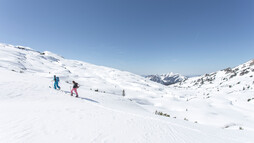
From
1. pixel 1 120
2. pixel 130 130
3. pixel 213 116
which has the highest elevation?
pixel 1 120

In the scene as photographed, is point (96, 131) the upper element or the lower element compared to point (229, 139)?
upper

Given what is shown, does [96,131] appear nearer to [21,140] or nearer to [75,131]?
[75,131]

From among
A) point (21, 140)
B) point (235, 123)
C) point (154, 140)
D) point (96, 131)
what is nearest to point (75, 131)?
point (96, 131)

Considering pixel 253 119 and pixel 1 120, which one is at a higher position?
pixel 1 120

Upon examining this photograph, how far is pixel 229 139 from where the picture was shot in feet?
15.3

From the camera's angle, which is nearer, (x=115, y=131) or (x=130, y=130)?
(x=115, y=131)

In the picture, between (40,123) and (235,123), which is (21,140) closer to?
(40,123)

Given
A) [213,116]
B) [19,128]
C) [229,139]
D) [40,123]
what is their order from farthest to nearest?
1. [213,116]
2. [229,139]
3. [40,123]
4. [19,128]

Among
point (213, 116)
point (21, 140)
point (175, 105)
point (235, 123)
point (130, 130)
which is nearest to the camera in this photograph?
point (21, 140)

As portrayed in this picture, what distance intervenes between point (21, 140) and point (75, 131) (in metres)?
1.37

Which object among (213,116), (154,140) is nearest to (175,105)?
(213,116)

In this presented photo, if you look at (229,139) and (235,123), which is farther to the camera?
(235,123)

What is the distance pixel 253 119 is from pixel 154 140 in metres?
11.1

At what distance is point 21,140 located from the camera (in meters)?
2.86
